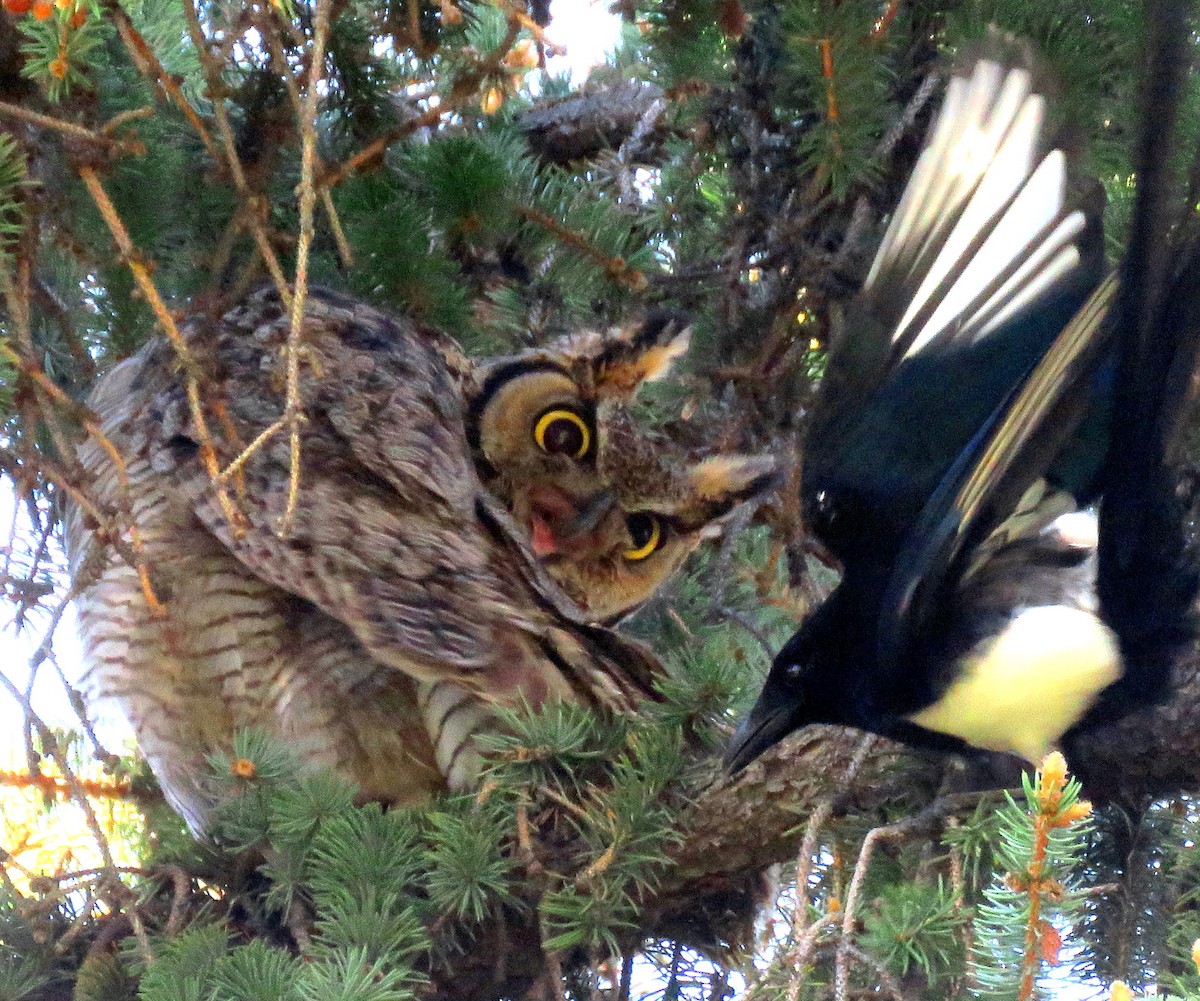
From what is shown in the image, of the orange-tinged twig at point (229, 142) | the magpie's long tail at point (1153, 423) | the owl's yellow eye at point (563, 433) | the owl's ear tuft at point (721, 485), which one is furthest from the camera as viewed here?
the owl's yellow eye at point (563, 433)

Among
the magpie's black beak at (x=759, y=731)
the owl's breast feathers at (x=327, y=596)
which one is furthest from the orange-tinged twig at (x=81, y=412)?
the magpie's black beak at (x=759, y=731)

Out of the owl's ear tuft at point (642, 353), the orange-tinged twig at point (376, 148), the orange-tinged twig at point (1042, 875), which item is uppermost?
the owl's ear tuft at point (642, 353)

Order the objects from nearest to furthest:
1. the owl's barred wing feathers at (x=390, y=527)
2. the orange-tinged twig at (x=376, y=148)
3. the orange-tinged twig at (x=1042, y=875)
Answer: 1. the orange-tinged twig at (x=1042, y=875)
2. the orange-tinged twig at (x=376, y=148)
3. the owl's barred wing feathers at (x=390, y=527)

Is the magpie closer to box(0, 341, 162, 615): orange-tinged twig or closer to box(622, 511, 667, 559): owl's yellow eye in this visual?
box(0, 341, 162, 615): orange-tinged twig

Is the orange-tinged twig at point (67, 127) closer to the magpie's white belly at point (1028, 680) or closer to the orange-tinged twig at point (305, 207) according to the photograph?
the orange-tinged twig at point (305, 207)

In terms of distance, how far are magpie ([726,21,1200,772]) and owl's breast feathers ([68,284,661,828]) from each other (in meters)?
0.43

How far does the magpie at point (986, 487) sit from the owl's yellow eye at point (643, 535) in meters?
0.87

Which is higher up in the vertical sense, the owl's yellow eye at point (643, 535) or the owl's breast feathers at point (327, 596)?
the owl's yellow eye at point (643, 535)

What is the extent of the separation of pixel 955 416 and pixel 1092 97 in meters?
0.49

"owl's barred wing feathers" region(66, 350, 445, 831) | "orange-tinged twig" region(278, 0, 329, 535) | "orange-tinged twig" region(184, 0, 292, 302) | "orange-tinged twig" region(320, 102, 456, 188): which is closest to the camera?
"orange-tinged twig" region(278, 0, 329, 535)

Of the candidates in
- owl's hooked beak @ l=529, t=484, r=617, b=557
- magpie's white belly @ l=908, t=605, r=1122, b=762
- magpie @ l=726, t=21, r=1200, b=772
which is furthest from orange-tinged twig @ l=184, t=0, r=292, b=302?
owl's hooked beak @ l=529, t=484, r=617, b=557

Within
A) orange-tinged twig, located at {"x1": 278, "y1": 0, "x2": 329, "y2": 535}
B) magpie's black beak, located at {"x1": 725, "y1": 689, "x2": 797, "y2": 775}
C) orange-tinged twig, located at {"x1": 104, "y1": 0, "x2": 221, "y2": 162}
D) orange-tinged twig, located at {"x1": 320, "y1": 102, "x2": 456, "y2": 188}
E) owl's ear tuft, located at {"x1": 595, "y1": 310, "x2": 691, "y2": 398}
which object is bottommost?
magpie's black beak, located at {"x1": 725, "y1": 689, "x2": 797, "y2": 775}

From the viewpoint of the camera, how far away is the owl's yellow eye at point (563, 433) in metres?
2.31

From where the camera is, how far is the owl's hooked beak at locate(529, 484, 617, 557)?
2365mm
